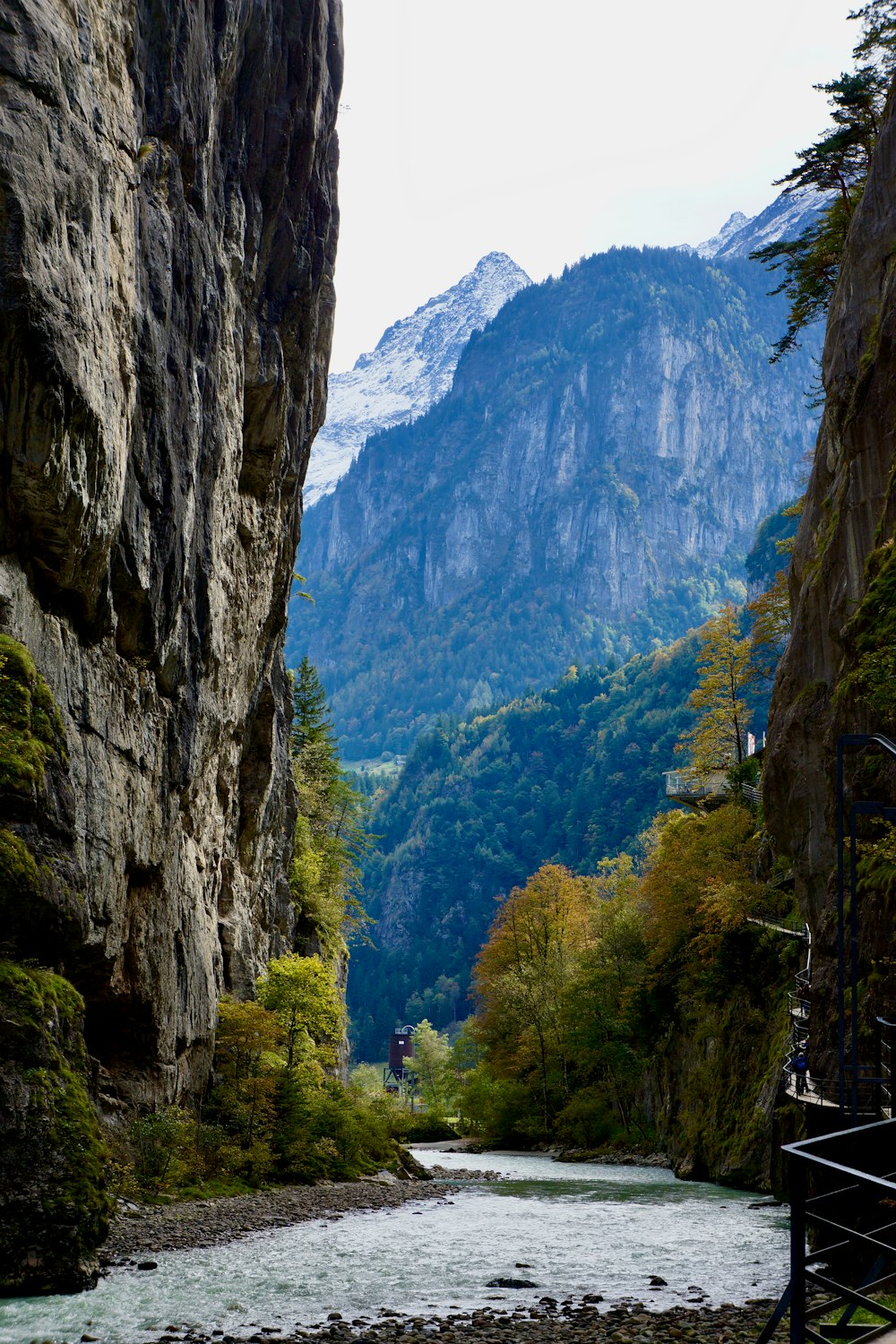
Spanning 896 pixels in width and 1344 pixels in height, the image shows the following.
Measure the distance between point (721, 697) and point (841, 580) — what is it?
96.2ft

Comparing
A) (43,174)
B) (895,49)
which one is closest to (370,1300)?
(43,174)

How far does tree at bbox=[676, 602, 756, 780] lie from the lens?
59.7 metres

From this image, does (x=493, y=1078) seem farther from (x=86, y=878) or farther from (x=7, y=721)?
(x=7, y=721)

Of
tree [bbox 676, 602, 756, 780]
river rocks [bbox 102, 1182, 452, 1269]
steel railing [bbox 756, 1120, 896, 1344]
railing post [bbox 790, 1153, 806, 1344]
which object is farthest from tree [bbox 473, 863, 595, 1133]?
railing post [bbox 790, 1153, 806, 1344]

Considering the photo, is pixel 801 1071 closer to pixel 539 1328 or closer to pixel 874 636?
pixel 874 636

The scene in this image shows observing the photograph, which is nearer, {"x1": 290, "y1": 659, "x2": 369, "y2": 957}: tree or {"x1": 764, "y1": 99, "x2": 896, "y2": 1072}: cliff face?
{"x1": 764, "y1": 99, "x2": 896, "y2": 1072}: cliff face

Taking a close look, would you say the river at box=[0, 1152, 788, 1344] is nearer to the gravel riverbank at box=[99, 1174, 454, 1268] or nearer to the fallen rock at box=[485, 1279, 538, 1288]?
the fallen rock at box=[485, 1279, 538, 1288]

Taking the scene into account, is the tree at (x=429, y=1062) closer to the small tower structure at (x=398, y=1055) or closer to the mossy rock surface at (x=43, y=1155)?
the small tower structure at (x=398, y=1055)

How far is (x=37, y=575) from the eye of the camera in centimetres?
2473

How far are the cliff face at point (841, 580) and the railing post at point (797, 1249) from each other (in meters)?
16.6

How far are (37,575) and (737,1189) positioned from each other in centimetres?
2933

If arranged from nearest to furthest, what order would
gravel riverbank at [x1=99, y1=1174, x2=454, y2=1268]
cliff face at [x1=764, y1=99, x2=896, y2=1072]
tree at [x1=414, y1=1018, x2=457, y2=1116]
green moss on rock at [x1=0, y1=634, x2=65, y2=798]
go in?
green moss on rock at [x1=0, y1=634, x2=65, y2=798] → gravel riverbank at [x1=99, y1=1174, x2=454, y2=1268] → cliff face at [x1=764, y1=99, x2=896, y2=1072] → tree at [x1=414, y1=1018, x2=457, y2=1116]

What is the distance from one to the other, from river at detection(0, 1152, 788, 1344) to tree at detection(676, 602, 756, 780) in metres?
29.2

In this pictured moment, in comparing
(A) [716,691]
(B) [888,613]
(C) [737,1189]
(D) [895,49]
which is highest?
(D) [895,49]
